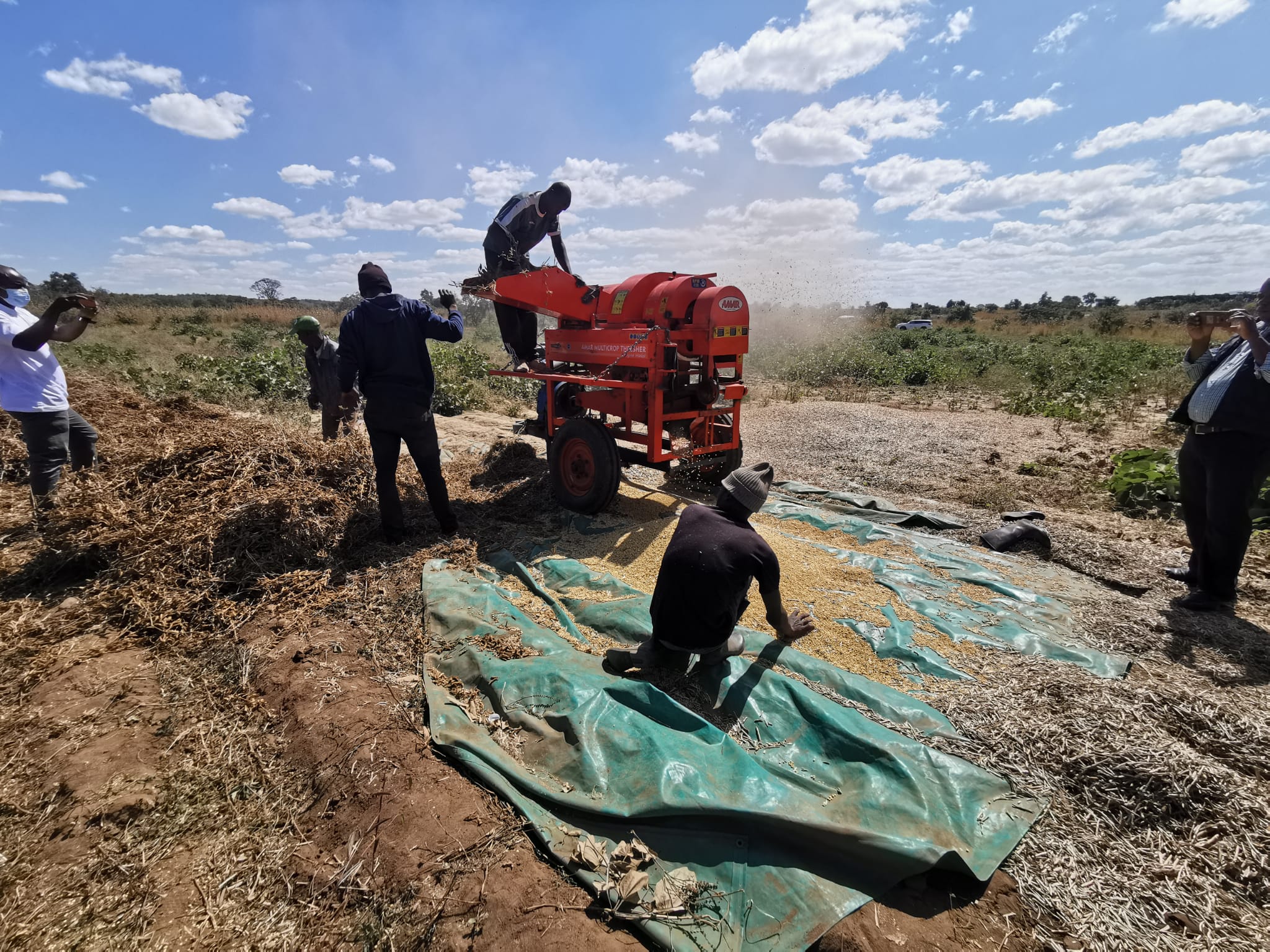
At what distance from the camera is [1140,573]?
13.6 feet

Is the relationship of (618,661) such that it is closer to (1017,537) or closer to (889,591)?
(889,591)

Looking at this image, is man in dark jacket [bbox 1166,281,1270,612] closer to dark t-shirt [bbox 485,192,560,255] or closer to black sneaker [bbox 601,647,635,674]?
black sneaker [bbox 601,647,635,674]

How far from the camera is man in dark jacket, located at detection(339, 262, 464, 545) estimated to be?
13.9 feet

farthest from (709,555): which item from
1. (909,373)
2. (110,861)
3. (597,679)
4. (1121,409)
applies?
(909,373)

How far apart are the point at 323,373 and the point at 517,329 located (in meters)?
2.19

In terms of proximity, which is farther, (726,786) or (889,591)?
(889,591)

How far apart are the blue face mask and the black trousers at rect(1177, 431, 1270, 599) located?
7931mm

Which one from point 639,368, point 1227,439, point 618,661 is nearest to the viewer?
point 618,661

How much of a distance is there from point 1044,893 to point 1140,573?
3364 millimetres

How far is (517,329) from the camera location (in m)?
6.41

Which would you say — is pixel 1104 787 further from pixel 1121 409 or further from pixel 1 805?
pixel 1121 409

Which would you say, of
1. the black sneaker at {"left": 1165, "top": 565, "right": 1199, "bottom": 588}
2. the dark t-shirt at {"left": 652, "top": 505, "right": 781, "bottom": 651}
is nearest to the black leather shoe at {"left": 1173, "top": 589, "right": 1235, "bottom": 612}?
the black sneaker at {"left": 1165, "top": 565, "right": 1199, "bottom": 588}

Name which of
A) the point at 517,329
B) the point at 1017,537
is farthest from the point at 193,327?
the point at 1017,537

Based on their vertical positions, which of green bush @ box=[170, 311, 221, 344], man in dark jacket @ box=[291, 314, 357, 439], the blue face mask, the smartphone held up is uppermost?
green bush @ box=[170, 311, 221, 344]
